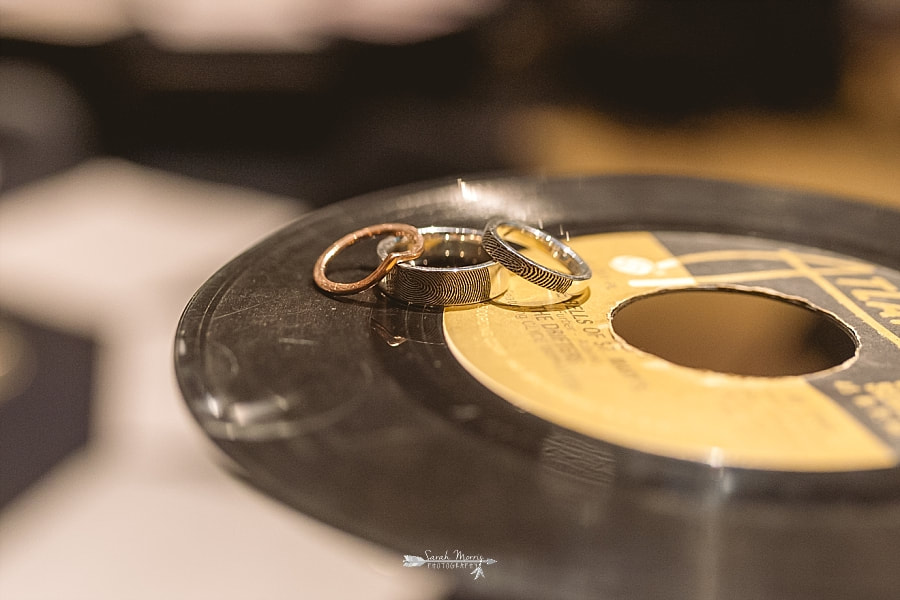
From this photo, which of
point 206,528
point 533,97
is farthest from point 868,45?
point 206,528

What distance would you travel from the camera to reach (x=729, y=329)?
66 cm

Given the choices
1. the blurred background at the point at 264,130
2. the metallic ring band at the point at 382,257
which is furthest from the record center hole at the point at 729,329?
the blurred background at the point at 264,130

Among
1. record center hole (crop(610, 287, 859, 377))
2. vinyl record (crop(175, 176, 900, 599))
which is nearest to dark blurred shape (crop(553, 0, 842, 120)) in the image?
vinyl record (crop(175, 176, 900, 599))

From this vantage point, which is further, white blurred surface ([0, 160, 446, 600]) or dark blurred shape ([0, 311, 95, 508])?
dark blurred shape ([0, 311, 95, 508])

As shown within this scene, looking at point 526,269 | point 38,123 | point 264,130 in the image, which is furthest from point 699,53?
point 526,269

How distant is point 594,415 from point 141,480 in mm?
923

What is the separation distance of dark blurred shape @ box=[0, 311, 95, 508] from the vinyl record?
67 centimetres

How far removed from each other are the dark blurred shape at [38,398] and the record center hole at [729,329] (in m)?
0.89

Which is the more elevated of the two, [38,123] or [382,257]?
[382,257]

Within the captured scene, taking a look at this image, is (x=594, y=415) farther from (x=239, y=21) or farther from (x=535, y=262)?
(x=239, y=21)

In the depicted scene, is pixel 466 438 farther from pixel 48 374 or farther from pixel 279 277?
pixel 48 374

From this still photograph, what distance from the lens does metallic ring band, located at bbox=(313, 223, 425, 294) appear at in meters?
0.62

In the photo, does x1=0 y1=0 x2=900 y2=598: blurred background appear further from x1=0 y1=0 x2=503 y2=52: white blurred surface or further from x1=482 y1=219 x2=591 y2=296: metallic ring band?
x1=482 y1=219 x2=591 y2=296: metallic ring band

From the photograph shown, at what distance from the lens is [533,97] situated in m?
2.60
